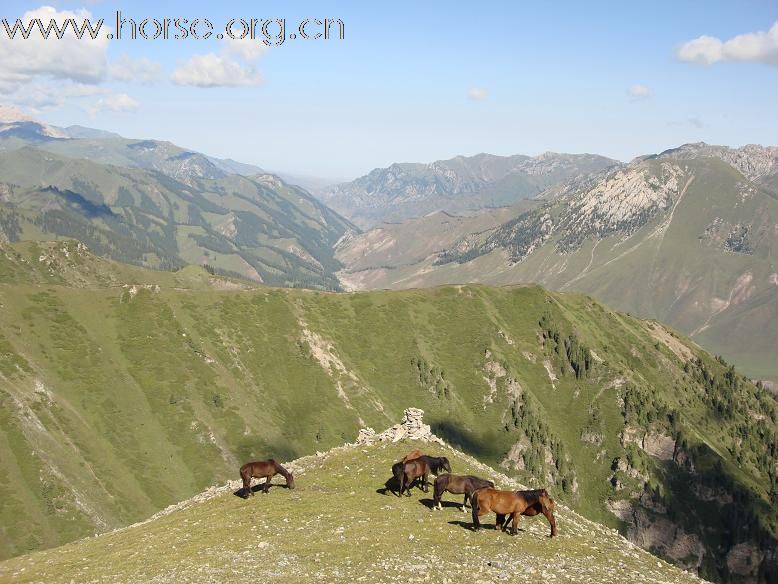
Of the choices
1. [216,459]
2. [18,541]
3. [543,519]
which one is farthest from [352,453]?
[216,459]

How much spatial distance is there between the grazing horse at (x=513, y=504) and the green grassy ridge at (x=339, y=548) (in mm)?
1218

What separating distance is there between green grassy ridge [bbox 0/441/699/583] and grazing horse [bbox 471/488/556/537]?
1218 mm

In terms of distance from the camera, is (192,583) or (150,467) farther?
(150,467)

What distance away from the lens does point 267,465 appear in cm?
5134

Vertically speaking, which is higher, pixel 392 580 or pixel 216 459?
pixel 392 580

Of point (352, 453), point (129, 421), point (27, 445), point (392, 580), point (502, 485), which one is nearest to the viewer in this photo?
point (392, 580)

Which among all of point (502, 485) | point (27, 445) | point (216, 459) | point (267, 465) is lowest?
point (216, 459)

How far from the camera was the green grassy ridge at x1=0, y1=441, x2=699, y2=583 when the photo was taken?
34.5 m

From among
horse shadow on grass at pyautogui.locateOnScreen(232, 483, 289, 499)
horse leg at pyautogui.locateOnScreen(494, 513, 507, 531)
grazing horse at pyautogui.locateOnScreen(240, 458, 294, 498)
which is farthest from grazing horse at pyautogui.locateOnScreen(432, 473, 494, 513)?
horse shadow on grass at pyautogui.locateOnScreen(232, 483, 289, 499)

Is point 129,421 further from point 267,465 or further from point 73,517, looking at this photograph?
point 267,465

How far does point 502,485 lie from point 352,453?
14.1m

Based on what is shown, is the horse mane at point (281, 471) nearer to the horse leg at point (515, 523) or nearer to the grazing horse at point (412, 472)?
the grazing horse at point (412, 472)

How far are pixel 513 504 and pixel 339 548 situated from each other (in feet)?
36.0

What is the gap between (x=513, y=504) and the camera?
131 ft
